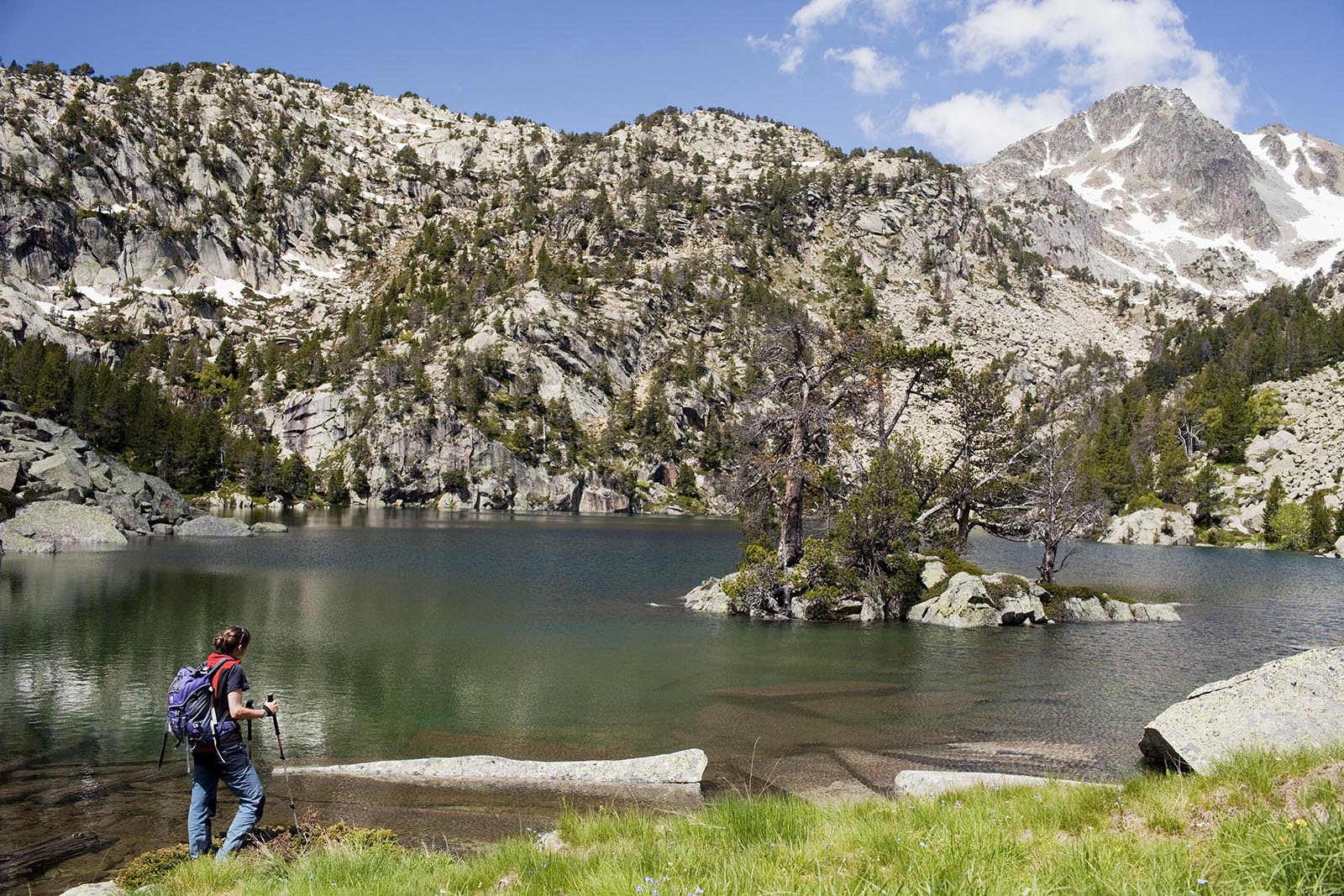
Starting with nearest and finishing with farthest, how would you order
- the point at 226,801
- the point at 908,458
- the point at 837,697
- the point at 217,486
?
the point at 226,801 < the point at 837,697 < the point at 908,458 < the point at 217,486

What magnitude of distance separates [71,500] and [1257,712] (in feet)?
267

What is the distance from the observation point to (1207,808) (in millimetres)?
7195

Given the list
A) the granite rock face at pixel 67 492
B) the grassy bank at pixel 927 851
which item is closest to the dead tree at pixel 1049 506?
the grassy bank at pixel 927 851

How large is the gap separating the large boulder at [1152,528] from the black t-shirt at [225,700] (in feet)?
336

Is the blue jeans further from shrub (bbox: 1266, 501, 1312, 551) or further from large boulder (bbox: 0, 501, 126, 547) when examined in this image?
shrub (bbox: 1266, 501, 1312, 551)

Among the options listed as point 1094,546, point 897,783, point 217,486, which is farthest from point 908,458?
point 217,486

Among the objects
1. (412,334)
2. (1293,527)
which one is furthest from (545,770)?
(412,334)

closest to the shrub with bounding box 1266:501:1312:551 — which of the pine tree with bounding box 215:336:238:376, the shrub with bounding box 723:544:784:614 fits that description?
the shrub with bounding box 723:544:784:614

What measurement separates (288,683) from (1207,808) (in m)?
22.4

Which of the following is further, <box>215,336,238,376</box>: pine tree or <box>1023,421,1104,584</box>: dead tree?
<box>215,336,238,376</box>: pine tree

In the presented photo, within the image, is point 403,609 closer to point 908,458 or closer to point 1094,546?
point 908,458

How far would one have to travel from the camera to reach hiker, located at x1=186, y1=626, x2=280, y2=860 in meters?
9.62

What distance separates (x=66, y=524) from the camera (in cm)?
6225

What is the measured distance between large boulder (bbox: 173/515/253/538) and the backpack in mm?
71853
